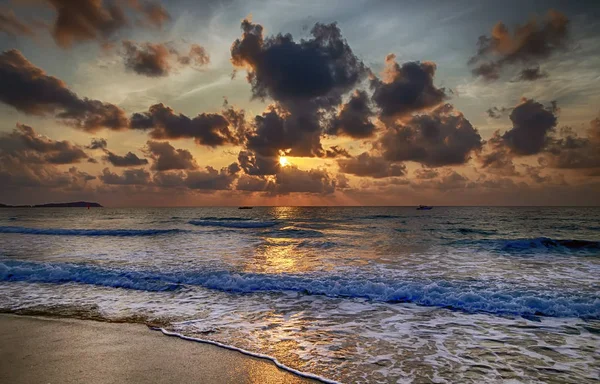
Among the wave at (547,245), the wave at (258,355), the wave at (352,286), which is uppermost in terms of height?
the wave at (258,355)

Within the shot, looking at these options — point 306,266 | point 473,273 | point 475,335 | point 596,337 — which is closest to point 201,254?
point 306,266

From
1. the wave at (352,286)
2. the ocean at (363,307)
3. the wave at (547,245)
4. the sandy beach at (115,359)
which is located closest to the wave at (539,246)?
the wave at (547,245)

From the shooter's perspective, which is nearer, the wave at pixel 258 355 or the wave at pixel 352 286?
the wave at pixel 258 355

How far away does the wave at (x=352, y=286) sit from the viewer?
1026cm

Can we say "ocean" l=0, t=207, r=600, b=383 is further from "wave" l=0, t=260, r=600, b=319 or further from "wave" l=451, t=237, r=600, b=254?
"wave" l=451, t=237, r=600, b=254

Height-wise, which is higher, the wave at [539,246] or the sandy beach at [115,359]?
the sandy beach at [115,359]

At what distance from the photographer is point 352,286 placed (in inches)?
495

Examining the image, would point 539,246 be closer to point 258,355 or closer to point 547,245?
point 547,245

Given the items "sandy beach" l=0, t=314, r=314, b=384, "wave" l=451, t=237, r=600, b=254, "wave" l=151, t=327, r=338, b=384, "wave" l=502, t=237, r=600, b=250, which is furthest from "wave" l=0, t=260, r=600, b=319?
"wave" l=502, t=237, r=600, b=250

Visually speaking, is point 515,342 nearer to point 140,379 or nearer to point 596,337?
point 596,337

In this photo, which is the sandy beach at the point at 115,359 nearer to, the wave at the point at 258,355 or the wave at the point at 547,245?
the wave at the point at 258,355

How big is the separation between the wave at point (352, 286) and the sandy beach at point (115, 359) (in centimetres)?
506

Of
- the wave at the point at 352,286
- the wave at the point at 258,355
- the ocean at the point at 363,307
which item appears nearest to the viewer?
the wave at the point at 258,355

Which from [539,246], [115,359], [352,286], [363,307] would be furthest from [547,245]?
[115,359]
